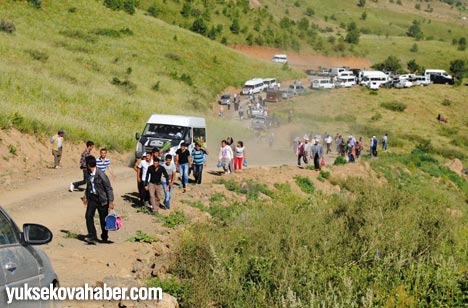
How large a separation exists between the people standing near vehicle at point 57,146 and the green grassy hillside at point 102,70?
94.1 inches

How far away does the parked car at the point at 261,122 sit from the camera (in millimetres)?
49094

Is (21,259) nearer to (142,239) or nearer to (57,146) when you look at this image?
(142,239)

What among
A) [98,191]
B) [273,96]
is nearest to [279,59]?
[273,96]

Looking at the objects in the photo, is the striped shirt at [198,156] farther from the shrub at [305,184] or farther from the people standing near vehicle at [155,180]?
the shrub at [305,184]

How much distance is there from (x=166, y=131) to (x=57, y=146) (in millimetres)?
4072

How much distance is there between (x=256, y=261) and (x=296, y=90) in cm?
6066

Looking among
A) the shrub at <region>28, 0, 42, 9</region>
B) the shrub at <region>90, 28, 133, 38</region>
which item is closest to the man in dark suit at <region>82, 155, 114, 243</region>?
the shrub at <region>90, 28, 133, 38</region>

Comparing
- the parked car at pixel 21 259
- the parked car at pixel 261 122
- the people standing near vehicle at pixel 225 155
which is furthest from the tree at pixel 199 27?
the parked car at pixel 21 259

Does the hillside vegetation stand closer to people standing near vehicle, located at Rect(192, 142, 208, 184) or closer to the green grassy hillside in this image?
the green grassy hillside

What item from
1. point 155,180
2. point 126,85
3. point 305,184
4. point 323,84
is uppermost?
point 155,180

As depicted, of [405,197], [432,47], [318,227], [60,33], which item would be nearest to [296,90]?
[60,33]

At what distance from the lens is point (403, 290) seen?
11328mm

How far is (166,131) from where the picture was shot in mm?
23781

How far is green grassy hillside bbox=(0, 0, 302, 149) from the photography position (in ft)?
98.5
